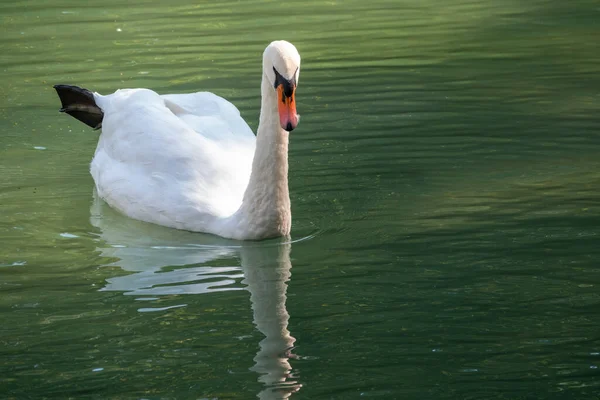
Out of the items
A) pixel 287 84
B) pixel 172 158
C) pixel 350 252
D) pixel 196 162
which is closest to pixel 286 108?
pixel 287 84

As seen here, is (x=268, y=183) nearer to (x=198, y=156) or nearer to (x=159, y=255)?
(x=159, y=255)

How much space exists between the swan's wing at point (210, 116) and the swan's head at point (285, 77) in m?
2.11

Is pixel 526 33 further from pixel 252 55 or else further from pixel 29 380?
pixel 29 380

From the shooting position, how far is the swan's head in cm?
771

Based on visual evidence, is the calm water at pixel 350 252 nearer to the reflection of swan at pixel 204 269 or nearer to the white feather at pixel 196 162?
the reflection of swan at pixel 204 269

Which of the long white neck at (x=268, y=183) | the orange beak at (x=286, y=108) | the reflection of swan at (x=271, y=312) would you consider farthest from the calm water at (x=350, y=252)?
the orange beak at (x=286, y=108)

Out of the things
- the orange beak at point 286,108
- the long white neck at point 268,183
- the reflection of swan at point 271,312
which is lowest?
the reflection of swan at point 271,312

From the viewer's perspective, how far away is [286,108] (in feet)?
25.5

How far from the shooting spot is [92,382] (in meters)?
6.24

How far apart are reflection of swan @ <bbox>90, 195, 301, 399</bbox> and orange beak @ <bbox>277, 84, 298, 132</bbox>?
1.00 metres

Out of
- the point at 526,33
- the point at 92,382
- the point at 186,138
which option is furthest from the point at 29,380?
the point at 526,33

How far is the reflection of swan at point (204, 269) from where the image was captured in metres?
6.91

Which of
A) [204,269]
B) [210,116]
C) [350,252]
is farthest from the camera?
[210,116]

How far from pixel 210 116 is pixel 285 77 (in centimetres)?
258
